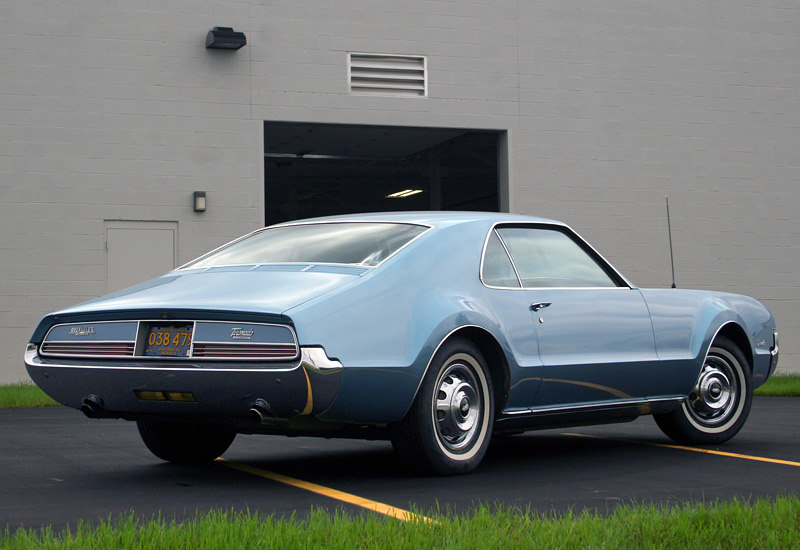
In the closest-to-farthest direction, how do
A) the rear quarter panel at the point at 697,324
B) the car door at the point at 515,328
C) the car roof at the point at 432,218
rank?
the car door at the point at 515,328, the car roof at the point at 432,218, the rear quarter panel at the point at 697,324

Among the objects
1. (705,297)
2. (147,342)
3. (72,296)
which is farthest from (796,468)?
(72,296)

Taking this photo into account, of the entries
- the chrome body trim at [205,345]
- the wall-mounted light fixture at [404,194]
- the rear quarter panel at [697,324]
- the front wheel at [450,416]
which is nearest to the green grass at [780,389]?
the rear quarter panel at [697,324]

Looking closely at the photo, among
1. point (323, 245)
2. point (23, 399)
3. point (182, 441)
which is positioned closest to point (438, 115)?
point (23, 399)

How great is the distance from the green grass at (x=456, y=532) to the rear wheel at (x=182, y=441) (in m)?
1.91

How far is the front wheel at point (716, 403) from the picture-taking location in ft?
23.8

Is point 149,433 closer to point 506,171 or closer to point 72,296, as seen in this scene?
point 72,296

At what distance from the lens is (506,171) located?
689 inches

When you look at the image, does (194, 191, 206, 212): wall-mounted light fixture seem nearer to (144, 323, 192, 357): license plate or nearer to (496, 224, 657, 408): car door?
(496, 224, 657, 408): car door

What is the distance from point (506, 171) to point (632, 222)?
229cm

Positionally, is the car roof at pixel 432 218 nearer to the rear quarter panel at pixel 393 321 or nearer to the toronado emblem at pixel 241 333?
the rear quarter panel at pixel 393 321

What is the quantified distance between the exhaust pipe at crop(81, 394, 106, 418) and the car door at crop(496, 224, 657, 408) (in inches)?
88.4

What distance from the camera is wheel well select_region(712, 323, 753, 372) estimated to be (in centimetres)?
750

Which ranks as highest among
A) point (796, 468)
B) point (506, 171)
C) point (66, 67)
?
point (66, 67)

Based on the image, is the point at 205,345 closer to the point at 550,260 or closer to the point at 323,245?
the point at 323,245
